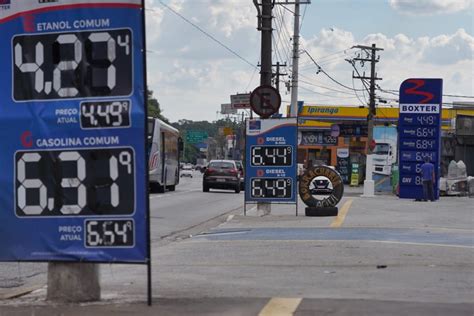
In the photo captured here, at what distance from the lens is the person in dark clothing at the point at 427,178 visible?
89.7ft

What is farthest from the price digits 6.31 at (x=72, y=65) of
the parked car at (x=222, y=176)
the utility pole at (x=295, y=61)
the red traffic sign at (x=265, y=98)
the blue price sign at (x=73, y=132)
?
the parked car at (x=222, y=176)

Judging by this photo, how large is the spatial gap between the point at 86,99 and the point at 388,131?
47199mm

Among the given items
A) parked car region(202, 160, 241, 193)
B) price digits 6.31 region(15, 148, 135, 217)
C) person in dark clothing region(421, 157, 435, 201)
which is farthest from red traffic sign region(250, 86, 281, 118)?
parked car region(202, 160, 241, 193)

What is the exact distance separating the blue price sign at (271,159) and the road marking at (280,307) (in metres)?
11.9

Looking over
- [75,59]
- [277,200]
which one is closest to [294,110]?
[277,200]

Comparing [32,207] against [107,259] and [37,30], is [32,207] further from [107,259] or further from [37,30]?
[37,30]

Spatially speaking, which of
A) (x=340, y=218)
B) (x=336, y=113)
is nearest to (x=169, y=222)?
(x=340, y=218)

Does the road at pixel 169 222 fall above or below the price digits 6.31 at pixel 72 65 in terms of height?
below

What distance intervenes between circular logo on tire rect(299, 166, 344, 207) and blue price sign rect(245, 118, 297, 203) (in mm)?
523

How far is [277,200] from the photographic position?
19.2m

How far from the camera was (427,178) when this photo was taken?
1071 inches

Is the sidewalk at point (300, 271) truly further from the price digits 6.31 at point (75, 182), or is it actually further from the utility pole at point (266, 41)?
the utility pole at point (266, 41)

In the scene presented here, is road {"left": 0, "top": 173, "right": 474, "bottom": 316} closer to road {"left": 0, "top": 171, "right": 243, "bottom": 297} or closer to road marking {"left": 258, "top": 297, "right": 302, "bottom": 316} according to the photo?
road marking {"left": 258, "top": 297, "right": 302, "bottom": 316}

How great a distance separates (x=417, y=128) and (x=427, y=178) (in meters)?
2.98
